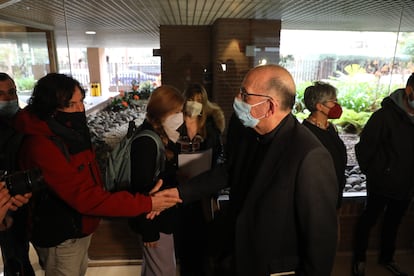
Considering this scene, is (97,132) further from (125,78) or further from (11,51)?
(11,51)

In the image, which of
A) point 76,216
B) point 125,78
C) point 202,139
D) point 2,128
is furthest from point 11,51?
point 76,216

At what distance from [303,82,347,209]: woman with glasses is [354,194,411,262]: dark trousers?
0.55 metres

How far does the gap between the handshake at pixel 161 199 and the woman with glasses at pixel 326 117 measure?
96cm

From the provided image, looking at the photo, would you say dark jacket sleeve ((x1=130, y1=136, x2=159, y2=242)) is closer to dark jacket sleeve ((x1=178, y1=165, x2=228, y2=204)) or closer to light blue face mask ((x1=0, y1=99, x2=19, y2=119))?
dark jacket sleeve ((x1=178, y1=165, x2=228, y2=204))

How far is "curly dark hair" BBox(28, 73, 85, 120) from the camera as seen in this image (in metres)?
1.29

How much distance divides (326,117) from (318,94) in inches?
6.4

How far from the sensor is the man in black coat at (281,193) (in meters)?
1.08

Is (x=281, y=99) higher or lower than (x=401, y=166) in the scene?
higher

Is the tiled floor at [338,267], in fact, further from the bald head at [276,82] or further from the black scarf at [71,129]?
the bald head at [276,82]

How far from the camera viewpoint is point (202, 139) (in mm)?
2416

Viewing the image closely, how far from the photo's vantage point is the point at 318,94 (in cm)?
191

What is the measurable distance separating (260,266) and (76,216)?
901mm

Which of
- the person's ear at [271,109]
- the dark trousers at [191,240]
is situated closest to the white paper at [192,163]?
the dark trousers at [191,240]

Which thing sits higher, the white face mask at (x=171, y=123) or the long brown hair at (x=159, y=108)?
the long brown hair at (x=159, y=108)
